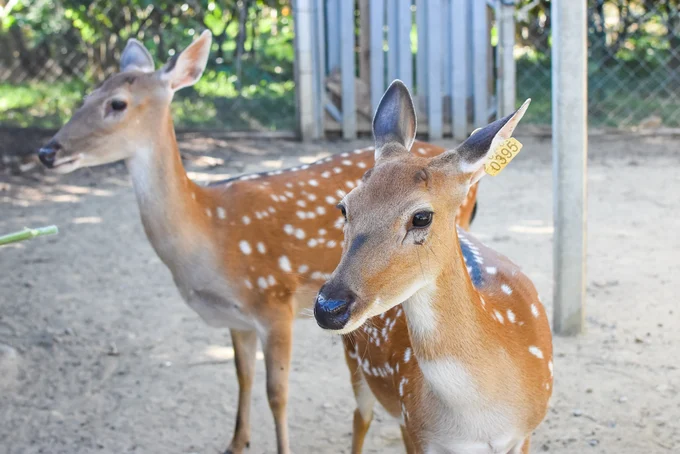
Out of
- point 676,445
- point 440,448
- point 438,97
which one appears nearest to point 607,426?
point 676,445

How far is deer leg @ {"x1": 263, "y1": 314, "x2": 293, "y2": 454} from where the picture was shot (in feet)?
12.5

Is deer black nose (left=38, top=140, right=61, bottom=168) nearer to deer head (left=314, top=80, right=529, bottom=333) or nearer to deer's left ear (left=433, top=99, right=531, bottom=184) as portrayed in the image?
deer head (left=314, top=80, right=529, bottom=333)

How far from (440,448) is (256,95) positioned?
7.41 meters

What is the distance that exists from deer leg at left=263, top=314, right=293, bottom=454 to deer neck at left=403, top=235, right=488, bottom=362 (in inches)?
50.9

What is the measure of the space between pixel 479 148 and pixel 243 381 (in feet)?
6.48

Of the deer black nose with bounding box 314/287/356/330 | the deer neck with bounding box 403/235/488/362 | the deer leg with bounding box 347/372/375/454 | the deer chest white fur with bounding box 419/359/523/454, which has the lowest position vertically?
the deer leg with bounding box 347/372/375/454

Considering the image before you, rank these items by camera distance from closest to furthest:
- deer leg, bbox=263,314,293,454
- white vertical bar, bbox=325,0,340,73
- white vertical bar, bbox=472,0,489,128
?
deer leg, bbox=263,314,293,454 < white vertical bar, bbox=472,0,489,128 < white vertical bar, bbox=325,0,340,73

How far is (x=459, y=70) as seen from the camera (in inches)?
346

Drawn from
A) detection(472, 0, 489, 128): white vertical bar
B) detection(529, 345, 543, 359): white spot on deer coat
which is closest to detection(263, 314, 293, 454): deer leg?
detection(529, 345, 543, 359): white spot on deer coat

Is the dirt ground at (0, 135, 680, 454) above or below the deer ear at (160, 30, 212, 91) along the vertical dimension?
below

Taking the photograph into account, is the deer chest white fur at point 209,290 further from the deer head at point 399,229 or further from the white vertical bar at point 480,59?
the white vertical bar at point 480,59

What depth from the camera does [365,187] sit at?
2537 millimetres

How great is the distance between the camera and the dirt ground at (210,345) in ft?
13.2

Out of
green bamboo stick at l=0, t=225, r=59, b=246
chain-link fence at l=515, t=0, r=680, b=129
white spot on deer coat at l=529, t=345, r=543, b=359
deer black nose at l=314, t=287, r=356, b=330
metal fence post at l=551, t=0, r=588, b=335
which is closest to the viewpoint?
deer black nose at l=314, t=287, r=356, b=330
